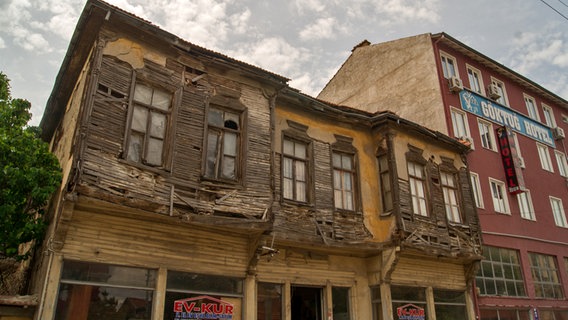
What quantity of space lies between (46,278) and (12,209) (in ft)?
7.49

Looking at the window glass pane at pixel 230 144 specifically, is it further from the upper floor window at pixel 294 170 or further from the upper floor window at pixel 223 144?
the upper floor window at pixel 294 170

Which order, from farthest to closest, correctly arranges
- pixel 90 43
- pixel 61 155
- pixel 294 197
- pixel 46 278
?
pixel 294 197 < pixel 61 155 < pixel 90 43 < pixel 46 278

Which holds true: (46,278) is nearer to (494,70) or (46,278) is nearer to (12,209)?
(12,209)

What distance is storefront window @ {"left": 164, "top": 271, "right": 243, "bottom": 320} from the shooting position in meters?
8.90

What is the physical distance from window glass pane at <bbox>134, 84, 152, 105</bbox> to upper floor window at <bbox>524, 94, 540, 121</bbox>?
67.8 ft

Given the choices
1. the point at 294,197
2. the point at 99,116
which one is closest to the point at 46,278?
the point at 99,116

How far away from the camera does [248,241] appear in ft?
33.8

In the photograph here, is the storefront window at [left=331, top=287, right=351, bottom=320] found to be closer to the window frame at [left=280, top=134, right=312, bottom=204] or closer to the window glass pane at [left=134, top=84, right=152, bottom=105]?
the window frame at [left=280, top=134, right=312, bottom=204]

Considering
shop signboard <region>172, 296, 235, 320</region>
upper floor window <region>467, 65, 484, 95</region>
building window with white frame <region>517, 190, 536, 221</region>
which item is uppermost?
upper floor window <region>467, 65, 484, 95</region>

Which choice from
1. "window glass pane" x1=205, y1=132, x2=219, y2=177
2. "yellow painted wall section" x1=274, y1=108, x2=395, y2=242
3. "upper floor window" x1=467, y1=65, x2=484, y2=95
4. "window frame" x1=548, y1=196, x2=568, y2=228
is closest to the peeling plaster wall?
"upper floor window" x1=467, y1=65, x2=484, y2=95

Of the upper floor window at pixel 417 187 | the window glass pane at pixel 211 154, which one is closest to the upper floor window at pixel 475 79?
the upper floor window at pixel 417 187

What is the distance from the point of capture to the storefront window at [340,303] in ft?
38.6

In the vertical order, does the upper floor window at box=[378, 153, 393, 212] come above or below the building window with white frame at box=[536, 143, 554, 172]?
below

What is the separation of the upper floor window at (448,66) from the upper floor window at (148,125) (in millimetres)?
14051
